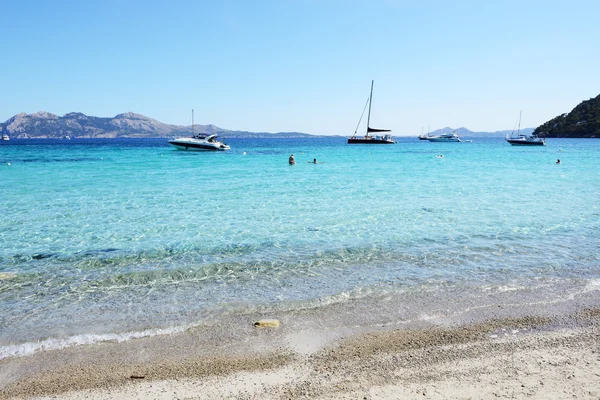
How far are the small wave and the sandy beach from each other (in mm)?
152

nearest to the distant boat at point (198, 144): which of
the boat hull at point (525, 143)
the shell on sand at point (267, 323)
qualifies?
the shell on sand at point (267, 323)

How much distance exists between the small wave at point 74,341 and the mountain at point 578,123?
178 metres

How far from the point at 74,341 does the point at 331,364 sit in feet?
12.2

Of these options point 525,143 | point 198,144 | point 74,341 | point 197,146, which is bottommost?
point 74,341

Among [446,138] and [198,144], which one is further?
[446,138]

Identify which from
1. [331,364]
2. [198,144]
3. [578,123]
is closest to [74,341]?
[331,364]

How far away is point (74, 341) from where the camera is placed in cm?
588

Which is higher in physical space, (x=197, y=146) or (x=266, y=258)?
(x=197, y=146)

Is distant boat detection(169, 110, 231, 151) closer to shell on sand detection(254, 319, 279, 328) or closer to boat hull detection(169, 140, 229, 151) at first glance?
boat hull detection(169, 140, 229, 151)

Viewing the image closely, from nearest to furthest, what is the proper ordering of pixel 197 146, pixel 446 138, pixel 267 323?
pixel 267 323
pixel 197 146
pixel 446 138

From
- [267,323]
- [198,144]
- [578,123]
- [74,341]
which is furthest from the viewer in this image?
[578,123]

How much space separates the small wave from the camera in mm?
5594

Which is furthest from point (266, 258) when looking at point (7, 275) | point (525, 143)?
point (525, 143)

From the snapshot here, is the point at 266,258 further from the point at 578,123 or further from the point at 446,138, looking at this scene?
the point at 578,123
